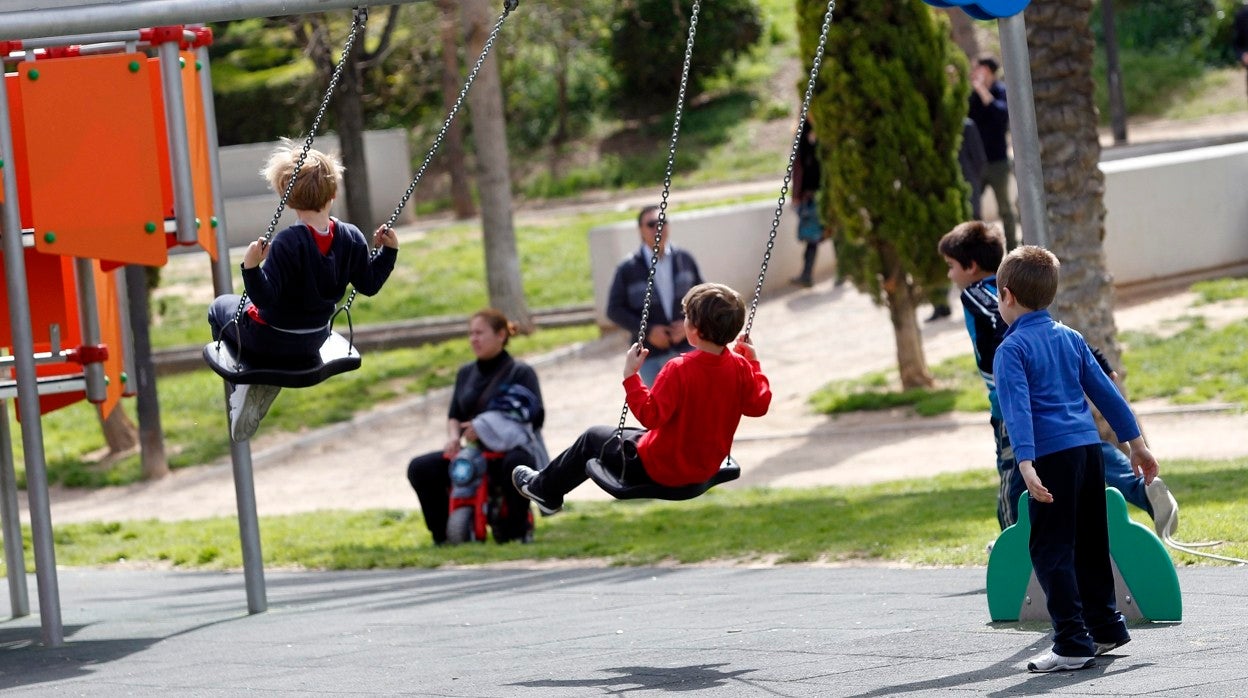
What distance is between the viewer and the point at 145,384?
A: 16.4m

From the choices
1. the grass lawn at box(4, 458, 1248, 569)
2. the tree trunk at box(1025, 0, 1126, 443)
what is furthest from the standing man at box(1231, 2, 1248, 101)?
the grass lawn at box(4, 458, 1248, 569)

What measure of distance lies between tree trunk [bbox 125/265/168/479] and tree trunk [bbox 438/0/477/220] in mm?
8321

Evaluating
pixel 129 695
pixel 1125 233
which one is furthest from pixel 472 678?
pixel 1125 233

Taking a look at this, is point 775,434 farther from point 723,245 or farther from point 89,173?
point 89,173

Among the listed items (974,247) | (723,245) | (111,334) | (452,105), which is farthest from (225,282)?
(452,105)

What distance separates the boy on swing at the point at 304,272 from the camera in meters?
6.76

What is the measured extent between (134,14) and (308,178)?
1017 millimetres

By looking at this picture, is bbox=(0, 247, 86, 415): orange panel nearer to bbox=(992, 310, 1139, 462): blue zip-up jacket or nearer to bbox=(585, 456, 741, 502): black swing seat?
bbox=(585, 456, 741, 502): black swing seat

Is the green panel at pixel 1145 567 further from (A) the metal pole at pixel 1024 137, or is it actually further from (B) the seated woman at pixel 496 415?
(B) the seated woman at pixel 496 415

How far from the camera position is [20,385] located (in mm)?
8688

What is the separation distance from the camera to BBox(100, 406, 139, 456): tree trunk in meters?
18.1

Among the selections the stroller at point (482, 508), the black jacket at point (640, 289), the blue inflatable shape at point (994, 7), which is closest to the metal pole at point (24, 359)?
the stroller at point (482, 508)

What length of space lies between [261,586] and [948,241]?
13.7ft

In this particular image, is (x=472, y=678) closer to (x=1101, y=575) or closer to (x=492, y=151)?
(x=1101, y=575)
